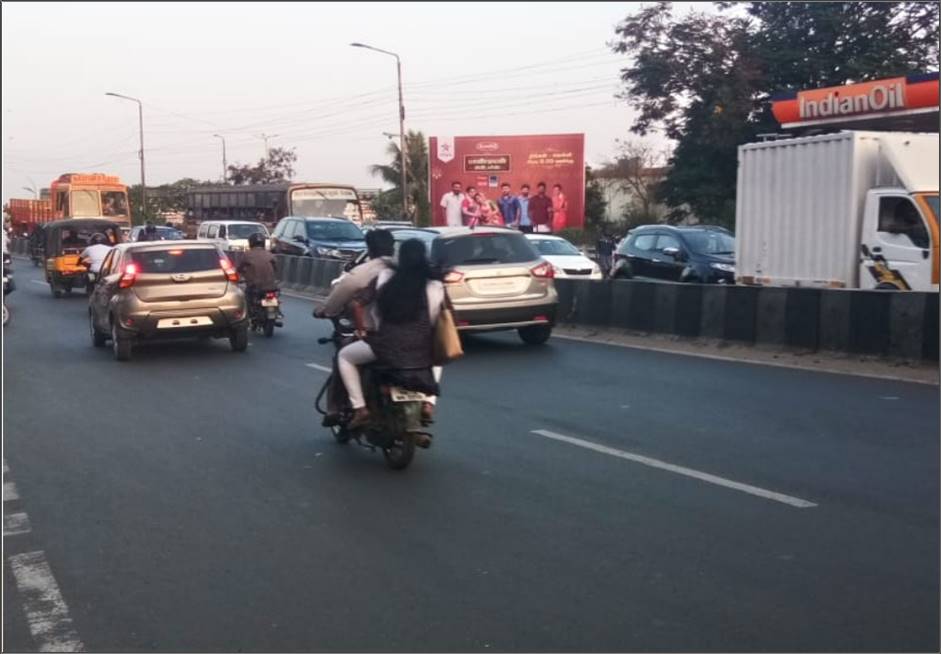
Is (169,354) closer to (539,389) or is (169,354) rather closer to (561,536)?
(539,389)

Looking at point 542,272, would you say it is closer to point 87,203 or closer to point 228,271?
point 228,271

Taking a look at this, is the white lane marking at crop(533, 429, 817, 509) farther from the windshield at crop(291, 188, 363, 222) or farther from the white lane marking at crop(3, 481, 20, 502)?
the windshield at crop(291, 188, 363, 222)

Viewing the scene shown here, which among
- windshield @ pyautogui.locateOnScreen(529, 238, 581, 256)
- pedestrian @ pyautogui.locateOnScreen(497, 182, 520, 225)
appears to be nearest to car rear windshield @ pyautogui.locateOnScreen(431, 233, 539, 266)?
windshield @ pyautogui.locateOnScreen(529, 238, 581, 256)

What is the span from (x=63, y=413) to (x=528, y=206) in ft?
111

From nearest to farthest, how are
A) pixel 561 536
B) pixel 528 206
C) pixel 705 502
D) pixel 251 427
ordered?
pixel 561 536
pixel 705 502
pixel 251 427
pixel 528 206

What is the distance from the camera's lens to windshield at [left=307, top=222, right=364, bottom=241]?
34000mm

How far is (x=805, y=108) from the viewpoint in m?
23.1

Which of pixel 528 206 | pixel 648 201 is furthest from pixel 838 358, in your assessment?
pixel 648 201

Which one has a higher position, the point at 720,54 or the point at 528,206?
the point at 720,54

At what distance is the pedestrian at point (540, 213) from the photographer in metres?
44.7

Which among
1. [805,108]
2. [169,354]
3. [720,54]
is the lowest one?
[169,354]

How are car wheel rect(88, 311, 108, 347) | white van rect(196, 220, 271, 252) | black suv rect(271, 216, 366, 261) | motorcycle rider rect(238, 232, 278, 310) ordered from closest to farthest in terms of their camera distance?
car wheel rect(88, 311, 108, 347), motorcycle rider rect(238, 232, 278, 310), black suv rect(271, 216, 366, 261), white van rect(196, 220, 271, 252)

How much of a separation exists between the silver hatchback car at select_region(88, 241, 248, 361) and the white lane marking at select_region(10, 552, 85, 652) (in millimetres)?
9494

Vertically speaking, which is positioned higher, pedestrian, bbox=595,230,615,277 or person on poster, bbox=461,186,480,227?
person on poster, bbox=461,186,480,227
